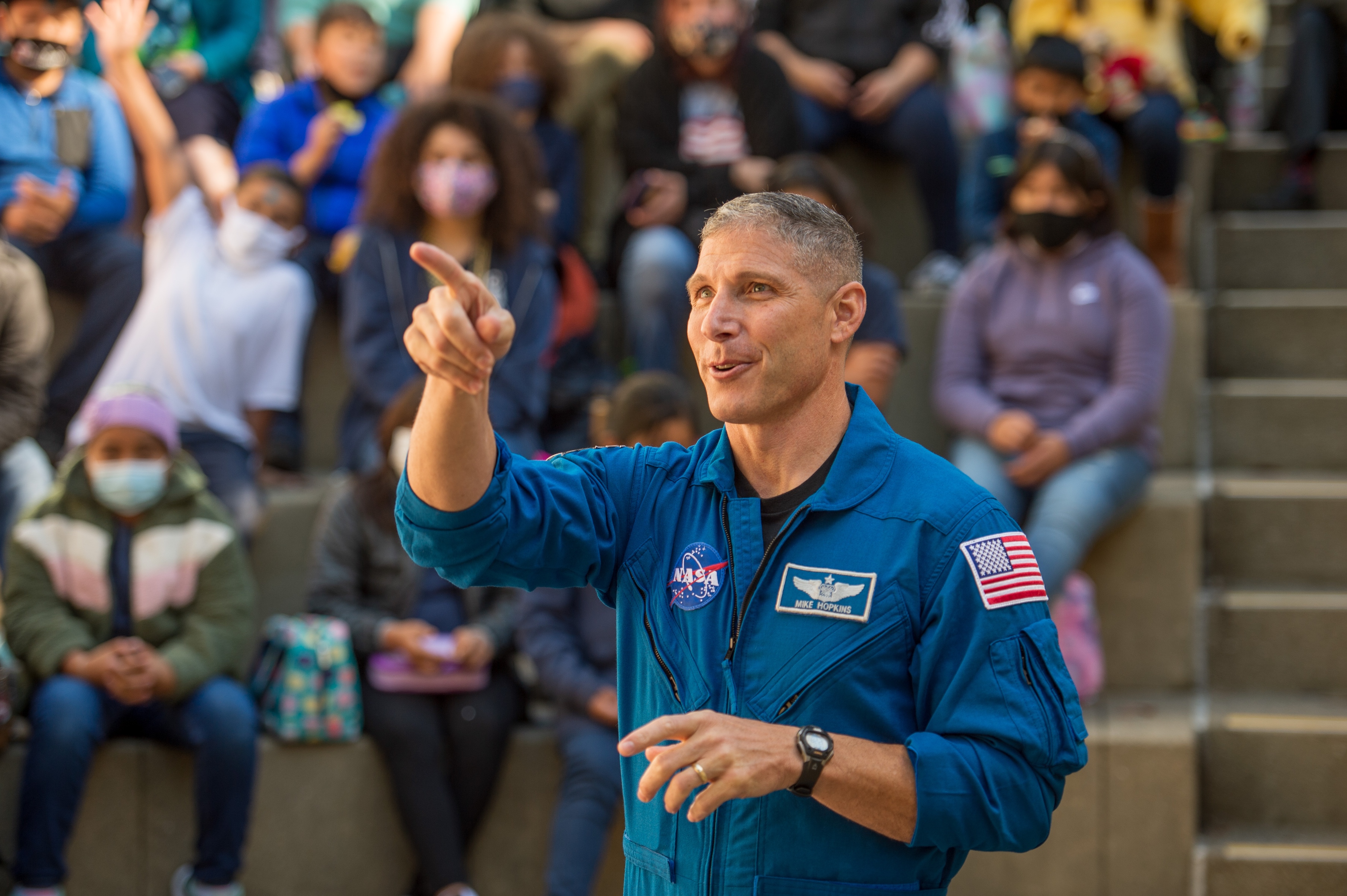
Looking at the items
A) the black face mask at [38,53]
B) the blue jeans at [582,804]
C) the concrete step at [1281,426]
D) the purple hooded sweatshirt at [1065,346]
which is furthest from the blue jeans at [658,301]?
the black face mask at [38,53]

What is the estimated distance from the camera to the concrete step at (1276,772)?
4.04 m

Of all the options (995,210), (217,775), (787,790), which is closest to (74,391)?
(217,775)

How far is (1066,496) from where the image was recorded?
4164 mm

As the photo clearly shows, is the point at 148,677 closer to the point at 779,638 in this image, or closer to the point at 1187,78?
the point at 779,638

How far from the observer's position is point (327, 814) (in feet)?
13.0

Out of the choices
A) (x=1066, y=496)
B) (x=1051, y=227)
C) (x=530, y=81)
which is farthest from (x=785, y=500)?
(x=530, y=81)

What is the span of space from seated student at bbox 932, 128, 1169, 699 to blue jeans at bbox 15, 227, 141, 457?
2980mm

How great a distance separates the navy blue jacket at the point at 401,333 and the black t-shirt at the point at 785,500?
2737 millimetres

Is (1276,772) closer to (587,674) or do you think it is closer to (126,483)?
(587,674)

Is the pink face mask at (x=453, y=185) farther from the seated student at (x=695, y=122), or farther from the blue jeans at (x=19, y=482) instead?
the blue jeans at (x=19, y=482)

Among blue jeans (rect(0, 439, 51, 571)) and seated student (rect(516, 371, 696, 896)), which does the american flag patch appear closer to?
seated student (rect(516, 371, 696, 896))

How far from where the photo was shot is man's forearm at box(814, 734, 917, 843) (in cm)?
164

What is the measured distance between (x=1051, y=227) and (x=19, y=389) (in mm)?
3382

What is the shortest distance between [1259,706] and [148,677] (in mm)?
3280
